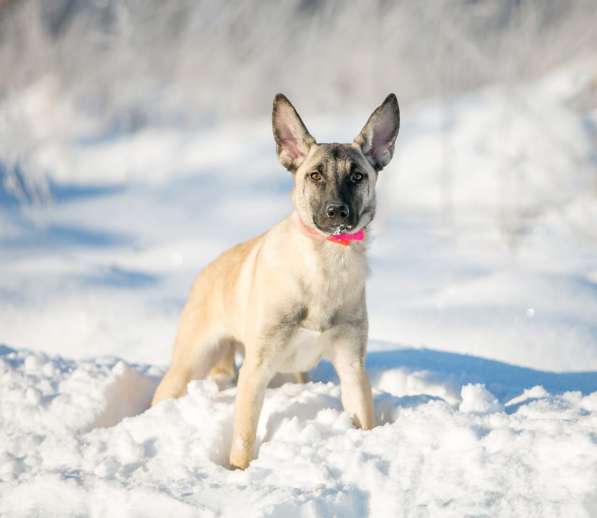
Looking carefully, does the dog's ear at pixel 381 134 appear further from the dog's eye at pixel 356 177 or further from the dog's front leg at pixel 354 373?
the dog's front leg at pixel 354 373

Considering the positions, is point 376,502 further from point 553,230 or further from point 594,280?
point 553,230

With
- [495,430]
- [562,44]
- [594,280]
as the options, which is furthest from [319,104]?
[495,430]

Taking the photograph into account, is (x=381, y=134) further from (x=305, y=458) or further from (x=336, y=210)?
(x=305, y=458)

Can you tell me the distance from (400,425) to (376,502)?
0.52 m

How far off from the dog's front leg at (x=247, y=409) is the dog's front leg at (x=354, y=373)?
38 cm

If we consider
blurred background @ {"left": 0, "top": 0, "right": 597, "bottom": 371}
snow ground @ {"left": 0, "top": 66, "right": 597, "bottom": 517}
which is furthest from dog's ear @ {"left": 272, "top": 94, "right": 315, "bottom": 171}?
blurred background @ {"left": 0, "top": 0, "right": 597, "bottom": 371}

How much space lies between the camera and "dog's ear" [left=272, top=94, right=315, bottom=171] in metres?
3.33

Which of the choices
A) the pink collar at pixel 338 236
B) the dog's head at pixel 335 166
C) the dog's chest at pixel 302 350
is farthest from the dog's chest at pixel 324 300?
the dog's head at pixel 335 166

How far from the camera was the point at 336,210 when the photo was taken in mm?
2988

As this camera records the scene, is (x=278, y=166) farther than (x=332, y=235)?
Yes

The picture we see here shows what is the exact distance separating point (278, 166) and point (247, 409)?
7.63m

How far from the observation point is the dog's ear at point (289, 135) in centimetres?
333

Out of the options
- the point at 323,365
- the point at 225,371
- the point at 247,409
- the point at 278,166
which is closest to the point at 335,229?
the point at 247,409

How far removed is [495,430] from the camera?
2.74m
